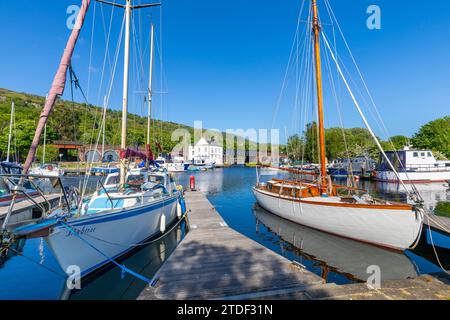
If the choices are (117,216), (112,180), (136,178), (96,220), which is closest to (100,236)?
(96,220)

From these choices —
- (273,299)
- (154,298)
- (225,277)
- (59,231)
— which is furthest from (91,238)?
(273,299)

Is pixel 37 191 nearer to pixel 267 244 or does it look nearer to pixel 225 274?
Result: pixel 225 274

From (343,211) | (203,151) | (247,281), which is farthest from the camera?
(203,151)

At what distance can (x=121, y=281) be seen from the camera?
316 inches

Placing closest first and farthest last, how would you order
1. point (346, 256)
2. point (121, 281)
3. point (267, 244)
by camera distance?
point (121, 281) < point (346, 256) < point (267, 244)

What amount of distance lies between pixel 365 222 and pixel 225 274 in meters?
7.17

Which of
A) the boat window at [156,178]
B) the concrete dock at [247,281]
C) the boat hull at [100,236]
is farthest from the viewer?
the boat window at [156,178]

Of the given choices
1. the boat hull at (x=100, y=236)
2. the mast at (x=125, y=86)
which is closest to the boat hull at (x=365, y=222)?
the boat hull at (x=100, y=236)

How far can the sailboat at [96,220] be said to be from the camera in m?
6.07

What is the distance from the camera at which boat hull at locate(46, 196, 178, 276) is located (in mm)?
6301

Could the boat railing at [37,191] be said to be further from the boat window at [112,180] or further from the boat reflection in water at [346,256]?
the boat reflection in water at [346,256]

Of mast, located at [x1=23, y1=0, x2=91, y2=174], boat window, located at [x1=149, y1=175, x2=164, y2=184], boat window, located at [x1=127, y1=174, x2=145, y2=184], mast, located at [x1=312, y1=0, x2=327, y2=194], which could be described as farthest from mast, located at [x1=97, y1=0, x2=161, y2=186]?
mast, located at [x1=312, y1=0, x2=327, y2=194]

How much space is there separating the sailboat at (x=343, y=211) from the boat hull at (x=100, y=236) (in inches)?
310
